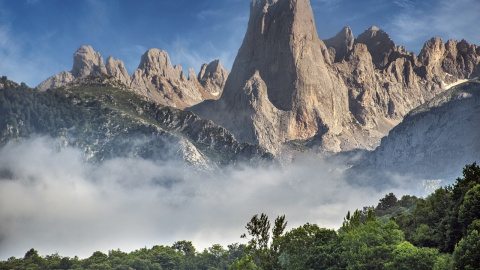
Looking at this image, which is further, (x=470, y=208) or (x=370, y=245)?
(x=370, y=245)

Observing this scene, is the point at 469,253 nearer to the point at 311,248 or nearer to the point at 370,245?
the point at 370,245

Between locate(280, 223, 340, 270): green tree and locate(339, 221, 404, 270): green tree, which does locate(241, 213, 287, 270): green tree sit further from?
locate(339, 221, 404, 270): green tree

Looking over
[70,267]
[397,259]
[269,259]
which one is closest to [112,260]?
[70,267]

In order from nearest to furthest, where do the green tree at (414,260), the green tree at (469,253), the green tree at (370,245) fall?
the green tree at (469,253), the green tree at (414,260), the green tree at (370,245)

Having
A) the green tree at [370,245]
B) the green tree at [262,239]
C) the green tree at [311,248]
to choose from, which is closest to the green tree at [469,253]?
the green tree at [370,245]

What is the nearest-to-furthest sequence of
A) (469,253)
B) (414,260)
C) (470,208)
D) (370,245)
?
(469,253), (414,260), (470,208), (370,245)

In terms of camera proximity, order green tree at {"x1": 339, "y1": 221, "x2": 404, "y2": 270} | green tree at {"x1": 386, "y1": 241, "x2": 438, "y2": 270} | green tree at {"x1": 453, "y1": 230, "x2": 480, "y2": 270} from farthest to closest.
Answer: green tree at {"x1": 339, "y1": 221, "x2": 404, "y2": 270} → green tree at {"x1": 386, "y1": 241, "x2": 438, "y2": 270} → green tree at {"x1": 453, "y1": 230, "x2": 480, "y2": 270}

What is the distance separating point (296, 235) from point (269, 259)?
637 centimetres

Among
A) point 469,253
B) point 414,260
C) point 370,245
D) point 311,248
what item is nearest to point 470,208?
point 414,260

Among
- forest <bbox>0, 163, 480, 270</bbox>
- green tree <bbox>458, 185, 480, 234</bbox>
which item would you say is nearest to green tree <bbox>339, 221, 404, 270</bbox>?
forest <bbox>0, 163, 480, 270</bbox>

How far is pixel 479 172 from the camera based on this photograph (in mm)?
91812

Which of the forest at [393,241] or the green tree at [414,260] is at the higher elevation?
the forest at [393,241]

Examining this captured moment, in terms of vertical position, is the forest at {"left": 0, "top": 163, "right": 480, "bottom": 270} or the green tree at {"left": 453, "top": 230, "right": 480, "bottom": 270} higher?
the forest at {"left": 0, "top": 163, "right": 480, "bottom": 270}

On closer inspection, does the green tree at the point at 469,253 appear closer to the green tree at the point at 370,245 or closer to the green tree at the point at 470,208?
the green tree at the point at 470,208
